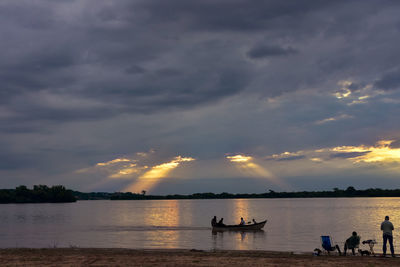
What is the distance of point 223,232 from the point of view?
6031 centimetres

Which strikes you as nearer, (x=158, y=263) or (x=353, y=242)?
(x=158, y=263)

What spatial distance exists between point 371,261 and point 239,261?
7.99 m

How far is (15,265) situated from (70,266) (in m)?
3.20

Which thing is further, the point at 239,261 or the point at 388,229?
the point at 388,229

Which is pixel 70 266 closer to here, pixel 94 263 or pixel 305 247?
pixel 94 263

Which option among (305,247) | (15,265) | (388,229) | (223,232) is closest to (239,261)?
(388,229)

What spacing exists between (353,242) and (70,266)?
19.6 metres

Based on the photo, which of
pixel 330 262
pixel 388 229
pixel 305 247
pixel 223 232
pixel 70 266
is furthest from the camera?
pixel 223 232

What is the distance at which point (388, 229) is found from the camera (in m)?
27.5

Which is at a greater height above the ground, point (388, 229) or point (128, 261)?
point (388, 229)

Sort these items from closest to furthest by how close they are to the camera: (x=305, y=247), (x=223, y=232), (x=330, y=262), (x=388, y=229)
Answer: (x=330, y=262) < (x=388, y=229) < (x=305, y=247) < (x=223, y=232)

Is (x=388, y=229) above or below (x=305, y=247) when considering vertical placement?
above

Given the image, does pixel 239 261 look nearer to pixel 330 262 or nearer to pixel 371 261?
pixel 330 262

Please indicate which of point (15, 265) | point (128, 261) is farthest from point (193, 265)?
point (15, 265)
